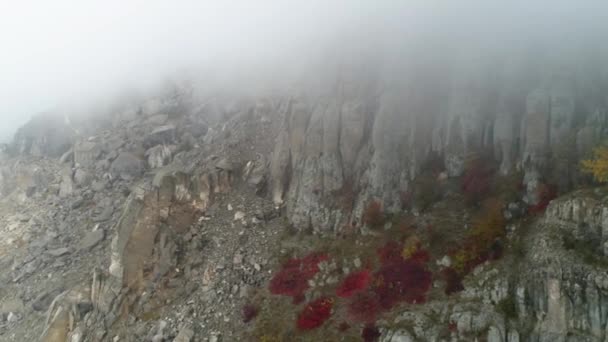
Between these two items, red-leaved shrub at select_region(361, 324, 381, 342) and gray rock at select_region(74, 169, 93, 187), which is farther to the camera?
gray rock at select_region(74, 169, 93, 187)

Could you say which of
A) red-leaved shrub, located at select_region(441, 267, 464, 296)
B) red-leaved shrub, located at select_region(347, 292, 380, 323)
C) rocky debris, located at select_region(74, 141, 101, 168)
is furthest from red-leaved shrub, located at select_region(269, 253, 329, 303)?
rocky debris, located at select_region(74, 141, 101, 168)

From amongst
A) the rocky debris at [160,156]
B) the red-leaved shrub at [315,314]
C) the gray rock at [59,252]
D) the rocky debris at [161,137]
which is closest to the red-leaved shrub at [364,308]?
the red-leaved shrub at [315,314]

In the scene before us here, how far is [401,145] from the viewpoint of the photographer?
57750 mm

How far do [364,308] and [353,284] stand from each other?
12.4ft

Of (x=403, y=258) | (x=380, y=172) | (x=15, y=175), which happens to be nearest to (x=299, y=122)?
(x=380, y=172)

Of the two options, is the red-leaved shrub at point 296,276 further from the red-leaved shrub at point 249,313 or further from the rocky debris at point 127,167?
the rocky debris at point 127,167

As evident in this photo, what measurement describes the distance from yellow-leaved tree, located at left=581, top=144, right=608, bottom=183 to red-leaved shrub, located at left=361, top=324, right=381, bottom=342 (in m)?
23.8

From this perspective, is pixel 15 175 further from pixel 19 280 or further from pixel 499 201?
pixel 499 201

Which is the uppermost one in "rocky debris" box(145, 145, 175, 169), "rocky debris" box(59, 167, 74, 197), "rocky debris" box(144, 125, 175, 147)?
"rocky debris" box(144, 125, 175, 147)

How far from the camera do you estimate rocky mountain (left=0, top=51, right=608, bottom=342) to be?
40.0 metres

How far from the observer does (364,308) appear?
4531cm

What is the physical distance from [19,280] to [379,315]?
175 feet

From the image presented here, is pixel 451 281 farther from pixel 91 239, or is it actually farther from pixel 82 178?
pixel 82 178

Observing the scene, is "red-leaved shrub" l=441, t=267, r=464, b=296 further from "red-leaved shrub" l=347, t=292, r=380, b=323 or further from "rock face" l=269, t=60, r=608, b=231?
"rock face" l=269, t=60, r=608, b=231
